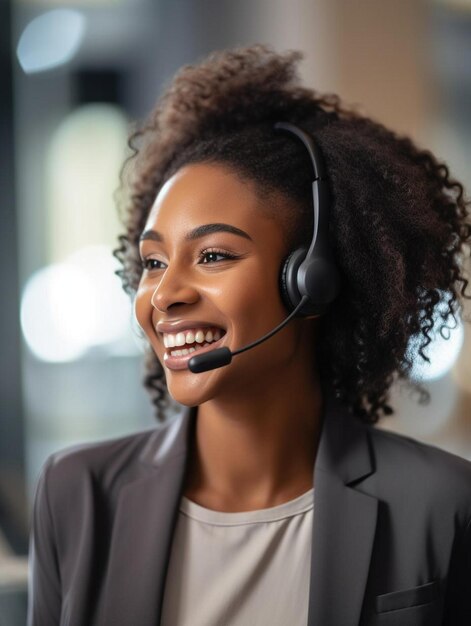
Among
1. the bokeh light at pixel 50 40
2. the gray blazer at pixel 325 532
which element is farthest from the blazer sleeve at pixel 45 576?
the bokeh light at pixel 50 40

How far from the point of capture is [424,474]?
1.23m

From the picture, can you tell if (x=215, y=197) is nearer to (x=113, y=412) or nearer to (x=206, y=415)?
(x=206, y=415)

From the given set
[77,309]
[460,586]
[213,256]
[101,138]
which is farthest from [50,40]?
[460,586]

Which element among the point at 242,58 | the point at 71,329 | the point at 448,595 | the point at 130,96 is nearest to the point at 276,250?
the point at 242,58

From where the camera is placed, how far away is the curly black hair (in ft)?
4.04

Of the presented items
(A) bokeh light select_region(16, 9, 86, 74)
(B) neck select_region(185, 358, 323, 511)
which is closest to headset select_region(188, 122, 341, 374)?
(B) neck select_region(185, 358, 323, 511)

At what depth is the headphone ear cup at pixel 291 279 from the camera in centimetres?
115

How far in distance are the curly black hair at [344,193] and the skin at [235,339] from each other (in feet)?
→ 0.21

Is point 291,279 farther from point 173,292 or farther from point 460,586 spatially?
point 460,586

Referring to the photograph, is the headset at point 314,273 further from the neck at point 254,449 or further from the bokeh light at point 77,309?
the bokeh light at point 77,309

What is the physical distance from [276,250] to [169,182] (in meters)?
0.21

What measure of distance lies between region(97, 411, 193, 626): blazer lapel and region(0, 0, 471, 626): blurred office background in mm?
850

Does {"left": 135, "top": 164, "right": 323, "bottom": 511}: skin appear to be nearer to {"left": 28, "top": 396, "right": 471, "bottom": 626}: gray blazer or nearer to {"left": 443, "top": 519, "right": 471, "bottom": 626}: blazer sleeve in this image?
{"left": 28, "top": 396, "right": 471, "bottom": 626}: gray blazer

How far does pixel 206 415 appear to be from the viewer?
4.15 ft
